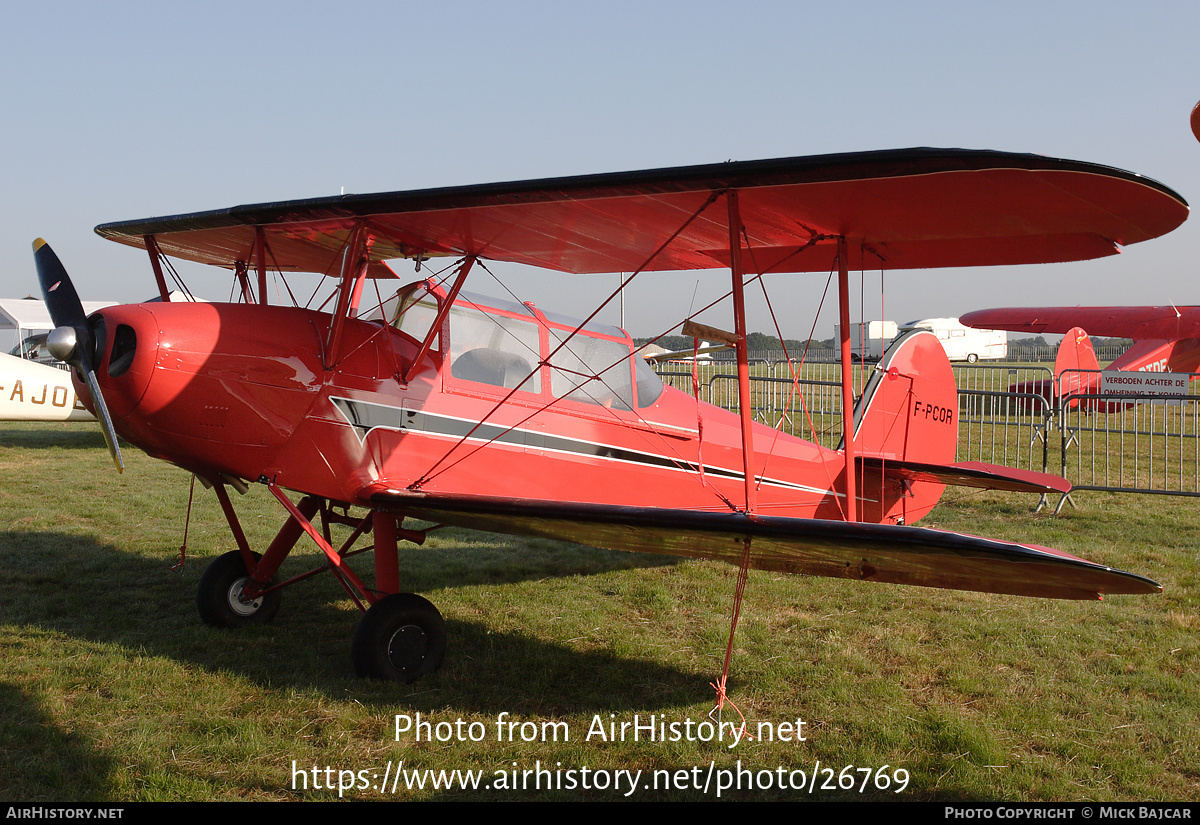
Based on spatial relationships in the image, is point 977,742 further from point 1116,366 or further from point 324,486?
point 1116,366

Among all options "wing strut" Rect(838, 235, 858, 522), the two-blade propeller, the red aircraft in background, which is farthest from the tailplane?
the red aircraft in background

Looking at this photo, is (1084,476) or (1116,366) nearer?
(1084,476)

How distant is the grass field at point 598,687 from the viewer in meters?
3.21

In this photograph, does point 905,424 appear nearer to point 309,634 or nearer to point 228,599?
point 309,634

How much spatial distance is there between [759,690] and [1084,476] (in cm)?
874

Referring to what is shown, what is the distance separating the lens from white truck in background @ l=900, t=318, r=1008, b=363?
175 ft

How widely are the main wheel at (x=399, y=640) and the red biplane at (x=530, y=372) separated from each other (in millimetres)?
12

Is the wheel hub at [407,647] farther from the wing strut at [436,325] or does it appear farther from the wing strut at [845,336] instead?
the wing strut at [845,336]

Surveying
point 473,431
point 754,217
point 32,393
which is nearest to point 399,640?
point 473,431

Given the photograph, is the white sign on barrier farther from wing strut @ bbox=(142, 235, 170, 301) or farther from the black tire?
wing strut @ bbox=(142, 235, 170, 301)

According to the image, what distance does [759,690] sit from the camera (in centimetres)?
411

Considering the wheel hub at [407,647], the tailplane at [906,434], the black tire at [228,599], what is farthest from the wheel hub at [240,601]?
the tailplane at [906,434]

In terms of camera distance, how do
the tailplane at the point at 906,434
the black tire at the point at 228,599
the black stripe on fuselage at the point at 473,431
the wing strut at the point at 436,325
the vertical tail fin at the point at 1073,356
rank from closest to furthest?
1. the black stripe on fuselage at the point at 473,431
2. the wing strut at the point at 436,325
3. the black tire at the point at 228,599
4. the tailplane at the point at 906,434
5. the vertical tail fin at the point at 1073,356

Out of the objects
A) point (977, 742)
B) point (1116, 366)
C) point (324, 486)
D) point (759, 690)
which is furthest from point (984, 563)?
point (1116, 366)
